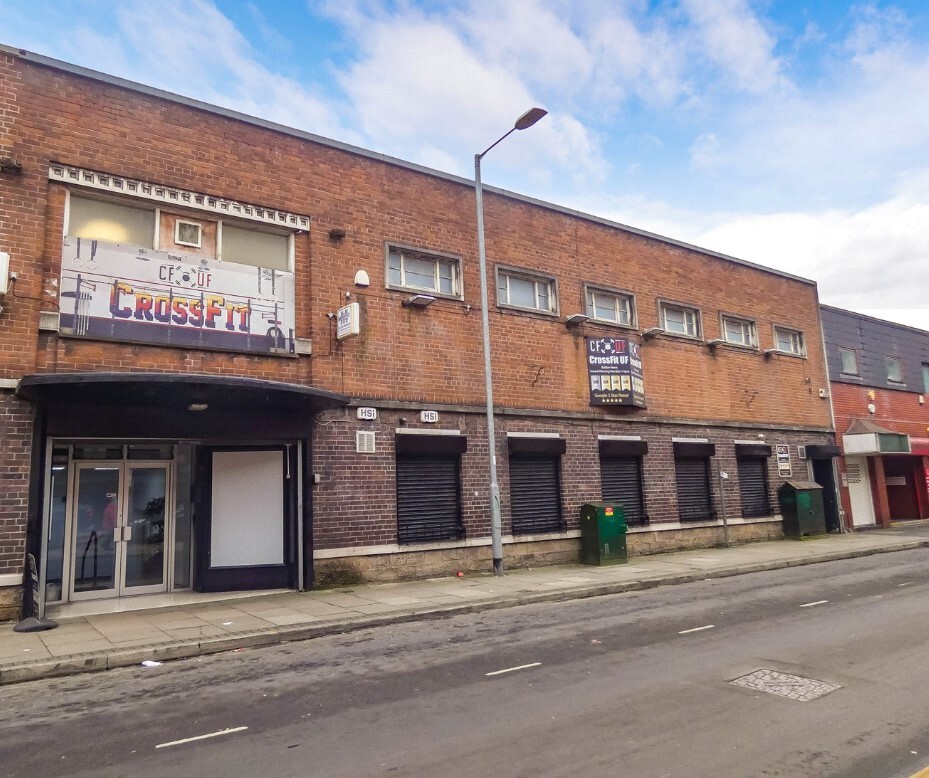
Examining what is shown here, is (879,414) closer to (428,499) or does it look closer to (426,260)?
(426,260)

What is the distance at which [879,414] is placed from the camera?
25.7 metres

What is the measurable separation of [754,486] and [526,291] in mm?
10007

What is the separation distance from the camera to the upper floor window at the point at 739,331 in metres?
21.3

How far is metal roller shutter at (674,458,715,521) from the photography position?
18656 mm

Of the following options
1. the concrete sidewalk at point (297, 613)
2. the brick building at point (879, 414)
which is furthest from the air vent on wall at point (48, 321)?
the brick building at point (879, 414)

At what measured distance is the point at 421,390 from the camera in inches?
559

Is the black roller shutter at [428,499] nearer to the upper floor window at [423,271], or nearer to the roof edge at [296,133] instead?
the upper floor window at [423,271]

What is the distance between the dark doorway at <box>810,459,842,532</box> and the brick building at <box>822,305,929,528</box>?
51 centimetres

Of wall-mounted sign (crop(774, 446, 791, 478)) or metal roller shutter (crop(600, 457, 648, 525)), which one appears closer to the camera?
metal roller shutter (crop(600, 457, 648, 525))

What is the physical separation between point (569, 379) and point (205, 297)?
873 cm

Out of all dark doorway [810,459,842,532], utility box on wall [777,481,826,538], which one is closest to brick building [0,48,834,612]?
utility box on wall [777,481,826,538]

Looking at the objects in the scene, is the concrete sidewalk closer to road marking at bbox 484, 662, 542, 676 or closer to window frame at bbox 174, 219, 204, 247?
road marking at bbox 484, 662, 542, 676

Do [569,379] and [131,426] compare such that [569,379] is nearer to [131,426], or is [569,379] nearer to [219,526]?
[219,526]

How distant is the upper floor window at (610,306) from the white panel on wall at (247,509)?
9.27 meters
